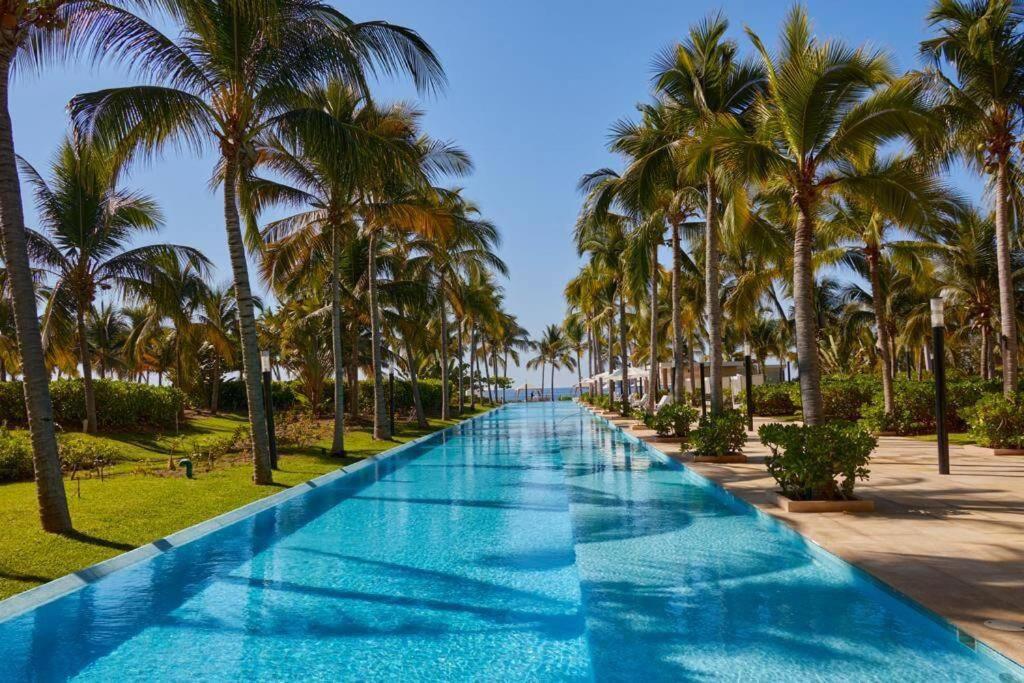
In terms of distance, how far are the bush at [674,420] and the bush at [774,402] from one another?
10.3m

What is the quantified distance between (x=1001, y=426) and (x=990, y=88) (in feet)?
21.5

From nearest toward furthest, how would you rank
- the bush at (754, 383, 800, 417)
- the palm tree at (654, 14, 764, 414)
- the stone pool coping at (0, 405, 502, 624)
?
the stone pool coping at (0, 405, 502, 624) < the palm tree at (654, 14, 764, 414) < the bush at (754, 383, 800, 417)

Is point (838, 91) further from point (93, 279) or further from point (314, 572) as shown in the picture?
point (93, 279)

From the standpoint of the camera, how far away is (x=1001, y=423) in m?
12.4

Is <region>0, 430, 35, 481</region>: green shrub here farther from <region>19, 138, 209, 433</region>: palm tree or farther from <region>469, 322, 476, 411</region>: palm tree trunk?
<region>469, 322, 476, 411</region>: palm tree trunk

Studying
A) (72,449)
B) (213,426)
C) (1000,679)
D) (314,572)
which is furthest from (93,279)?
(1000,679)

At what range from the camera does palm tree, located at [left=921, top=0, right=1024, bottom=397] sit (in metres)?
13.1

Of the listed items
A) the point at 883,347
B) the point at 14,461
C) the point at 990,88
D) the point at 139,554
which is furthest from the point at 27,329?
the point at 883,347

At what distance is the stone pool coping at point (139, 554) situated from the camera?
557cm

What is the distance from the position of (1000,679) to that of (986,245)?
2101 cm

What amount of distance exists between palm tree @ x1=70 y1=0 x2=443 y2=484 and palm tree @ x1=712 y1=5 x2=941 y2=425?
16.2ft

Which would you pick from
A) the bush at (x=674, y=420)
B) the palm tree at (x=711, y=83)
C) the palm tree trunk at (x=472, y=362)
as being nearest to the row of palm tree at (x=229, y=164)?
the palm tree at (x=711, y=83)

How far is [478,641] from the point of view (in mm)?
5066

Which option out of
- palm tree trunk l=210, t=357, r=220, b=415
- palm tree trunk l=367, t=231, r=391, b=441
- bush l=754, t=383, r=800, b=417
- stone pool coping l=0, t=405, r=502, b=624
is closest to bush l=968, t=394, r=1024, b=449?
stone pool coping l=0, t=405, r=502, b=624
